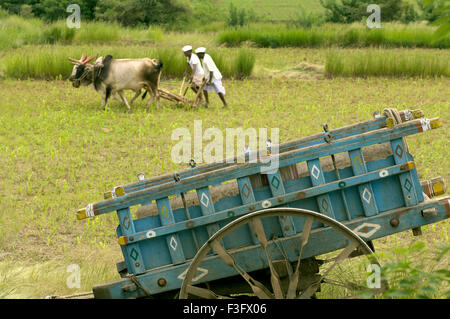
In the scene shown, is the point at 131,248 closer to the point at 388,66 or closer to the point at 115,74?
the point at 115,74

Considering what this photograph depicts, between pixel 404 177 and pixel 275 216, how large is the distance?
0.75m

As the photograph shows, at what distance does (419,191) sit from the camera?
3680 millimetres

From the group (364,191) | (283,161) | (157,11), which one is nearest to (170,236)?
(283,161)

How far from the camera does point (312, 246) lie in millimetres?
3650

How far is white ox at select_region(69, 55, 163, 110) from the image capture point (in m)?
11.2

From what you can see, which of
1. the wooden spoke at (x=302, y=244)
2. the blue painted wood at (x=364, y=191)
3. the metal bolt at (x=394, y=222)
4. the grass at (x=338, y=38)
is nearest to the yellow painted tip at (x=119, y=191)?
the wooden spoke at (x=302, y=244)

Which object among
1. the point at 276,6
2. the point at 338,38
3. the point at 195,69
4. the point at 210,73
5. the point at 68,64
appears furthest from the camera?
the point at 276,6

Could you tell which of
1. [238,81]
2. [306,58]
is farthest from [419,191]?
[306,58]

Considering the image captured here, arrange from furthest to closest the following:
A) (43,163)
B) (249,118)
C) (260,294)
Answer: (249,118) → (43,163) → (260,294)

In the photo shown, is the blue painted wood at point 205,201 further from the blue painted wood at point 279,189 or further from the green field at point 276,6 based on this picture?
the green field at point 276,6

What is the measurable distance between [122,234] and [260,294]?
0.85 meters

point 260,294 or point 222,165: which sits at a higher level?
point 222,165

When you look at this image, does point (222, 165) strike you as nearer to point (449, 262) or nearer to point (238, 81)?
point (449, 262)

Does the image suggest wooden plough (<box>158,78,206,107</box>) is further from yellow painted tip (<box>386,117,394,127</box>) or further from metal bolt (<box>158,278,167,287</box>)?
metal bolt (<box>158,278,167,287</box>)
